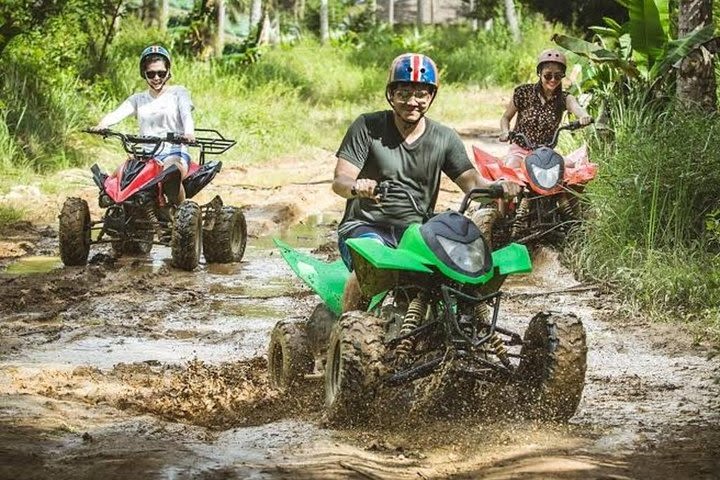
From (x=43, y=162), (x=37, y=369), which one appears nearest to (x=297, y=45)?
(x=43, y=162)

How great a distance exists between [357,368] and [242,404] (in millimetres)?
1105

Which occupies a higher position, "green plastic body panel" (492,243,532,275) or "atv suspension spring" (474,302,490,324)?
"green plastic body panel" (492,243,532,275)

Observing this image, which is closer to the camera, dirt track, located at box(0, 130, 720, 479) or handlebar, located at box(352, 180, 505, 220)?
dirt track, located at box(0, 130, 720, 479)

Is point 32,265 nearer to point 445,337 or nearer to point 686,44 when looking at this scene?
point 686,44

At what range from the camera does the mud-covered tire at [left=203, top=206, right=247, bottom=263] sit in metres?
11.6

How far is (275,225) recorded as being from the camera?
14.8m

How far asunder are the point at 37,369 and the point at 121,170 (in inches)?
182

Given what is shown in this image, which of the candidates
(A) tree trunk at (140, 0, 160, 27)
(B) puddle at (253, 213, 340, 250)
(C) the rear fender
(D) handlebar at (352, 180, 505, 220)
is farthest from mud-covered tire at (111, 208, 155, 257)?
(A) tree trunk at (140, 0, 160, 27)

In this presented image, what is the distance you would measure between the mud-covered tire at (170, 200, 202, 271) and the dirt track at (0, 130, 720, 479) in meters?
0.18

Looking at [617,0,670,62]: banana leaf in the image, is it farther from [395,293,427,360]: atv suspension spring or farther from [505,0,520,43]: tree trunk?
[505,0,520,43]: tree trunk

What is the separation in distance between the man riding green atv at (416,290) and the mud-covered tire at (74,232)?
4.97 meters

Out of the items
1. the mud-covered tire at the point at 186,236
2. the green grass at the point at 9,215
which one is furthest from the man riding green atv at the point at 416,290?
the green grass at the point at 9,215

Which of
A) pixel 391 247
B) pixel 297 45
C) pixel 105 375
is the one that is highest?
pixel 297 45

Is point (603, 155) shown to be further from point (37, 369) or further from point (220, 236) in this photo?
point (37, 369)
